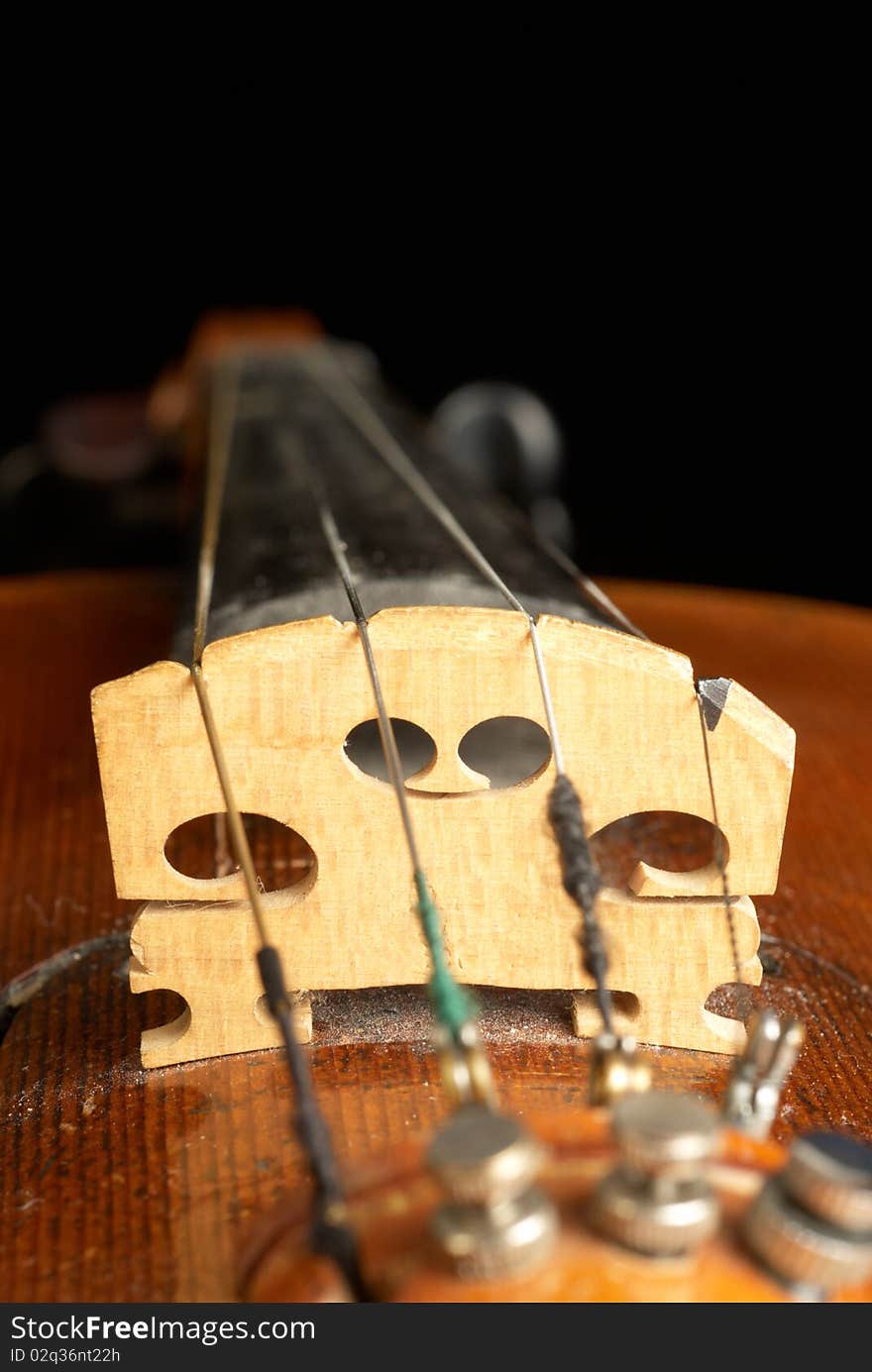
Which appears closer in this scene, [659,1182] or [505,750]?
[659,1182]

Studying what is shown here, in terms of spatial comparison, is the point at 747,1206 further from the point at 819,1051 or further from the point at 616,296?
the point at 616,296

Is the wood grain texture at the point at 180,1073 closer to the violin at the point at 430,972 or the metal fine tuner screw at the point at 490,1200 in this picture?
the violin at the point at 430,972

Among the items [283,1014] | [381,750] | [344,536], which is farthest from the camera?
[344,536]

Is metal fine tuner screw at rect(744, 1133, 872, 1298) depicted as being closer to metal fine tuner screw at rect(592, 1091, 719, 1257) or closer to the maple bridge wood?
metal fine tuner screw at rect(592, 1091, 719, 1257)

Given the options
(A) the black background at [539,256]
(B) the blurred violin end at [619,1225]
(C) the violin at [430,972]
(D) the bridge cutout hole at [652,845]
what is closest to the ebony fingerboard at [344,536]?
(C) the violin at [430,972]

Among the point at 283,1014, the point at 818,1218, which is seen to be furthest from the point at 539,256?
the point at 818,1218

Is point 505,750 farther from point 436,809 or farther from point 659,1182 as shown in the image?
point 659,1182

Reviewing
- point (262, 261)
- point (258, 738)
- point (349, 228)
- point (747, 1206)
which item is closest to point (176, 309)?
point (262, 261)

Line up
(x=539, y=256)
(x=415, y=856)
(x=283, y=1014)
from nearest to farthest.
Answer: (x=283, y=1014)
(x=415, y=856)
(x=539, y=256)
